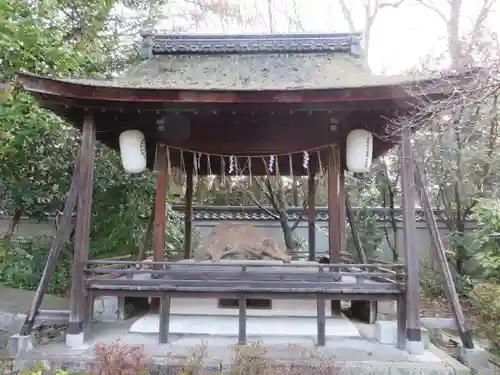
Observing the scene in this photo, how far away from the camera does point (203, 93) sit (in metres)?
5.07

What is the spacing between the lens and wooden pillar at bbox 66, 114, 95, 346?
16.5 feet

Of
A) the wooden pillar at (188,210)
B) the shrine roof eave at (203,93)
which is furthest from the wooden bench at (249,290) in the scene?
the wooden pillar at (188,210)

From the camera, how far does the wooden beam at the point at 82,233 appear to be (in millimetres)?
5070

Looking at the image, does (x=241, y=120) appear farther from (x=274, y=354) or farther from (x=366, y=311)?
(x=366, y=311)

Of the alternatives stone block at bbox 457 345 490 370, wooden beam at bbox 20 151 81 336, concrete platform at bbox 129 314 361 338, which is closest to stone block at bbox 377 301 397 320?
concrete platform at bbox 129 314 361 338

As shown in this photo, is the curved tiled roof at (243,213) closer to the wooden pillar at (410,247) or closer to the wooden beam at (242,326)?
the wooden pillar at (410,247)

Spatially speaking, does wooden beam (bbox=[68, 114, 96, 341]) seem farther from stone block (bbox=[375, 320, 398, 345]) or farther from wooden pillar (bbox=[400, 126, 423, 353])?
wooden pillar (bbox=[400, 126, 423, 353])

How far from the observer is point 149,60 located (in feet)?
24.1

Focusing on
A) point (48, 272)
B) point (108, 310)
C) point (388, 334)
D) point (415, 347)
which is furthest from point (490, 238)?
point (48, 272)

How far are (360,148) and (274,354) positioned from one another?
3.03 meters

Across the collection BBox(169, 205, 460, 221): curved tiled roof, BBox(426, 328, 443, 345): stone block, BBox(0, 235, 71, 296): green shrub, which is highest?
BBox(169, 205, 460, 221): curved tiled roof

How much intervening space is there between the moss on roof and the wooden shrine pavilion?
0.7 inches

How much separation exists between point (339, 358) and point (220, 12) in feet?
40.2

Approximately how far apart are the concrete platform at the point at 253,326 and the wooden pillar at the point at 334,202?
1029 millimetres
